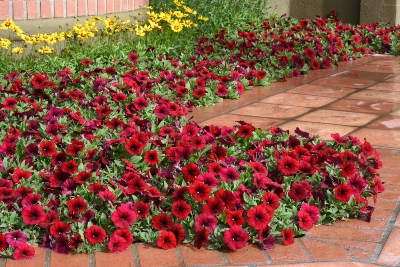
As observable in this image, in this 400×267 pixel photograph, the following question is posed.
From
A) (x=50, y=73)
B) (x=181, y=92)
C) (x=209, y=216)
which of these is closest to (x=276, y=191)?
(x=209, y=216)

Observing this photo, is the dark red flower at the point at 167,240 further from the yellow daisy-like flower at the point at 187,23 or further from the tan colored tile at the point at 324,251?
the yellow daisy-like flower at the point at 187,23

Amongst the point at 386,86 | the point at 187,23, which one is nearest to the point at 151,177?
the point at 386,86

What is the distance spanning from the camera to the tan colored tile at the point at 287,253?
2.88 meters

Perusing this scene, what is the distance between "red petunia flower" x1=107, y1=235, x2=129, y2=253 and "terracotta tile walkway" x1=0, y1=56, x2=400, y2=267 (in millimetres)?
27

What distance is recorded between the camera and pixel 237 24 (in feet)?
26.1

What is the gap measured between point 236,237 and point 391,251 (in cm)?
62

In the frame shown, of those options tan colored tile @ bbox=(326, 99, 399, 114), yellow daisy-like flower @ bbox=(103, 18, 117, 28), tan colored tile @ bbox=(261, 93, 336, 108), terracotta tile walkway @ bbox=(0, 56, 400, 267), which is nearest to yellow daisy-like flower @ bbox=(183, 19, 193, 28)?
yellow daisy-like flower @ bbox=(103, 18, 117, 28)

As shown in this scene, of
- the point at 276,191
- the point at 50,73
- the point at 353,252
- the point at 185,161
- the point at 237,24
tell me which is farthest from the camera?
the point at 237,24

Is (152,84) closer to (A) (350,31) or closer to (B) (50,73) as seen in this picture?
(B) (50,73)

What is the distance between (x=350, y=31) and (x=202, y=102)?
3.62 meters

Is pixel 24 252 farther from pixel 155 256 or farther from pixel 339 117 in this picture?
pixel 339 117

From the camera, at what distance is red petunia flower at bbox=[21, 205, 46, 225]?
116 inches

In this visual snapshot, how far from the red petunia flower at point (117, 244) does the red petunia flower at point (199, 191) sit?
372 mm

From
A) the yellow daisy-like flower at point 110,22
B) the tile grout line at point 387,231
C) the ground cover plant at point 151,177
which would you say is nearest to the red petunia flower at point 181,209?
the ground cover plant at point 151,177
